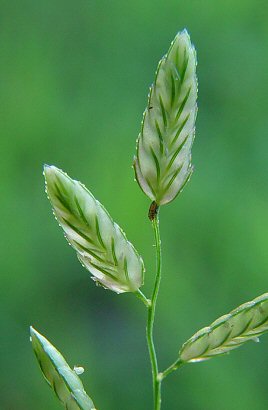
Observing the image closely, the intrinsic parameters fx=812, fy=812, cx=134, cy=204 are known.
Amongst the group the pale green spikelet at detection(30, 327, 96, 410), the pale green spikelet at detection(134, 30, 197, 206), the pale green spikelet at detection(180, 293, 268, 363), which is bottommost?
the pale green spikelet at detection(180, 293, 268, 363)

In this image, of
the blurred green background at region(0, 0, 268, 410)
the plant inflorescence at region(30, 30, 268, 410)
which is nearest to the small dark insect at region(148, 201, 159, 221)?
the plant inflorescence at region(30, 30, 268, 410)

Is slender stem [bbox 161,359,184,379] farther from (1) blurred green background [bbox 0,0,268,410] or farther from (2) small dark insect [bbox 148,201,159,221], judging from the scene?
(1) blurred green background [bbox 0,0,268,410]

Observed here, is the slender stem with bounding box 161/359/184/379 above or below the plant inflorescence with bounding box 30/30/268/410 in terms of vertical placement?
below

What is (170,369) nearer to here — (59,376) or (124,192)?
(59,376)

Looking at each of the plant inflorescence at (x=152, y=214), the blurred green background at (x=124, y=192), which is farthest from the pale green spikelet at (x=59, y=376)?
the blurred green background at (x=124, y=192)

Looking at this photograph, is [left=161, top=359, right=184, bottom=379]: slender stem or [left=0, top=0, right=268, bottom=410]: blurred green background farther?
[left=0, top=0, right=268, bottom=410]: blurred green background

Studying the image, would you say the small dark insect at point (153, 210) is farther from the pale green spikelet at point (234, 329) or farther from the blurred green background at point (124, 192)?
the blurred green background at point (124, 192)

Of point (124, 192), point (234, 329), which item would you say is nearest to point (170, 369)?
point (234, 329)
